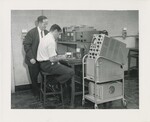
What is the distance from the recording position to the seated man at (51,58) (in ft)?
9.40

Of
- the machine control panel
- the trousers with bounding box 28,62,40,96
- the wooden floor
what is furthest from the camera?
the trousers with bounding box 28,62,40,96

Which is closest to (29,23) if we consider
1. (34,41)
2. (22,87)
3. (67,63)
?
(34,41)

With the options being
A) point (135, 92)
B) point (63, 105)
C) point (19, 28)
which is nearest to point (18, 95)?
point (63, 105)

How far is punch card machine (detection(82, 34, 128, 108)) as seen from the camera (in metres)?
2.63

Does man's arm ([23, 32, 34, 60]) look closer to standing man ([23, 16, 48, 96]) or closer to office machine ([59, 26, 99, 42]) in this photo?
standing man ([23, 16, 48, 96])

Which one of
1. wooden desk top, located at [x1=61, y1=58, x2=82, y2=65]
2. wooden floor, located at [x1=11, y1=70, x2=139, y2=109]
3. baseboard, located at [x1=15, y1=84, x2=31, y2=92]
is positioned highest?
wooden desk top, located at [x1=61, y1=58, x2=82, y2=65]

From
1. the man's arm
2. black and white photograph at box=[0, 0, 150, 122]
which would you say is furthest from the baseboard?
the man's arm

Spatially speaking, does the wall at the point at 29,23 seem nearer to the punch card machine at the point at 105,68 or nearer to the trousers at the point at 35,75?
the trousers at the point at 35,75

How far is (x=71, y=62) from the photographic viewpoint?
2.92 meters

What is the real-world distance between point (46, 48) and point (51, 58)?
141mm

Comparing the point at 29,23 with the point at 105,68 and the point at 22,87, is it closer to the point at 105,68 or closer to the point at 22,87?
the point at 22,87

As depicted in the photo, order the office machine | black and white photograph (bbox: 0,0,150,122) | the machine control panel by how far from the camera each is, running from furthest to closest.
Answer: the office machine → the machine control panel → black and white photograph (bbox: 0,0,150,122)

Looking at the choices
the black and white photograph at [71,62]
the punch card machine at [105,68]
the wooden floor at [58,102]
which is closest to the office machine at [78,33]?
the black and white photograph at [71,62]
